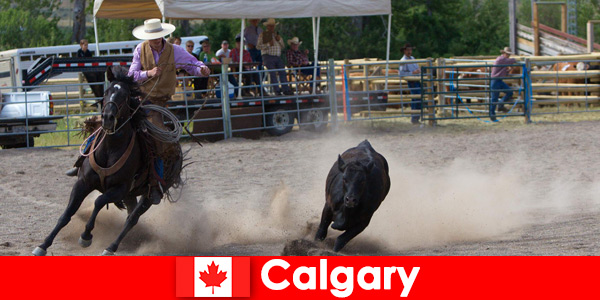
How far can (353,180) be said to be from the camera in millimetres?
6133

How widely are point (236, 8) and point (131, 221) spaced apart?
8.33m

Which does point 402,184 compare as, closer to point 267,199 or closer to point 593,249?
point 267,199

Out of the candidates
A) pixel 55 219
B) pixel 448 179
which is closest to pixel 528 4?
pixel 448 179

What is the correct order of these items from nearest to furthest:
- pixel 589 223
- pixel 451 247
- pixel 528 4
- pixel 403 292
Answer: pixel 403 292, pixel 451 247, pixel 589 223, pixel 528 4

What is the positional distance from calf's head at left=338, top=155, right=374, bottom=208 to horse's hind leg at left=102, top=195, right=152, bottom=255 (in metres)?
1.68

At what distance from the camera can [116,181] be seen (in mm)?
6105

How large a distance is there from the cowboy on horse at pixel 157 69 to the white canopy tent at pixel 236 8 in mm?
6618

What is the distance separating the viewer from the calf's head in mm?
6012

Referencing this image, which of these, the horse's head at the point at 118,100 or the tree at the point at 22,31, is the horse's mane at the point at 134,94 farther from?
the tree at the point at 22,31

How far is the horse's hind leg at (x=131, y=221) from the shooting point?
6.07 meters

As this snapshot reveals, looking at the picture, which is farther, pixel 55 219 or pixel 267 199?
pixel 267 199

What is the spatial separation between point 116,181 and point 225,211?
2.23 metres

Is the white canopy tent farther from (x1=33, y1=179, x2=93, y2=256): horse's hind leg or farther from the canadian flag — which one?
the canadian flag

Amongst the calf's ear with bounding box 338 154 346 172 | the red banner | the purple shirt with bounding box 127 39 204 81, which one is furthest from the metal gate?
the red banner
